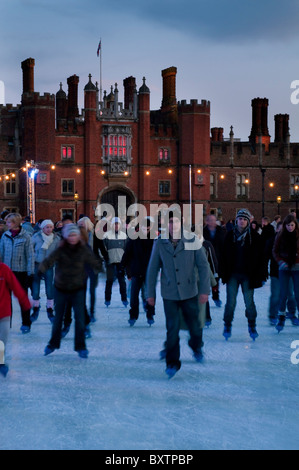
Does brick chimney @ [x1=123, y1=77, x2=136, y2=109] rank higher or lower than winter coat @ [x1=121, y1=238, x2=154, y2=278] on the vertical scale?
higher

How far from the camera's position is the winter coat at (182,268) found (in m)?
5.68

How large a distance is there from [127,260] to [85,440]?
17.0 ft

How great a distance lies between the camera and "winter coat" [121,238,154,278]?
8883mm

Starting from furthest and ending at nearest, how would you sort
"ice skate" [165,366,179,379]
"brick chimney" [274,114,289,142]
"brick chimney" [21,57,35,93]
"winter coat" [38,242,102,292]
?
"brick chimney" [274,114,289,142] → "brick chimney" [21,57,35,93] → "winter coat" [38,242,102,292] → "ice skate" [165,366,179,379]

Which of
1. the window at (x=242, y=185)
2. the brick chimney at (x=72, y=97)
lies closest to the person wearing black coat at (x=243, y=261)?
the window at (x=242, y=185)

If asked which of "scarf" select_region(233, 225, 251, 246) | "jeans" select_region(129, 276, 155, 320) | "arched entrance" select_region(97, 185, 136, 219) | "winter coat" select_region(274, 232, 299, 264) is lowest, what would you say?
"jeans" select_region(129, 276, 155, 320)

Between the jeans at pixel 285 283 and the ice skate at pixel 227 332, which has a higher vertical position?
the jeans at pixel 285 283

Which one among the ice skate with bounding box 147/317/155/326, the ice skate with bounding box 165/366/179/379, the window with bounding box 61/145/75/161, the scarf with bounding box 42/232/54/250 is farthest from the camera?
the window with bounding box 61/145/75/161

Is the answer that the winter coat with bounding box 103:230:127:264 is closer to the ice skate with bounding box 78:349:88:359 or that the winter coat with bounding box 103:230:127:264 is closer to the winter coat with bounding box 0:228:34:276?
the winter coat with bounding box 0:228:34:276

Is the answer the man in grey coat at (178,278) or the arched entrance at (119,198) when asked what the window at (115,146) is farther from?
the man in grey coat at (178,278)

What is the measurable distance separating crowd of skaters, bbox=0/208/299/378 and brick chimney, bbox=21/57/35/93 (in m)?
33.0

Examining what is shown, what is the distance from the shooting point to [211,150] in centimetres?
4253

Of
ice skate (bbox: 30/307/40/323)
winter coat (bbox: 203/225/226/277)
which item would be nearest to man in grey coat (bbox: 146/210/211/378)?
ice skate (bbox: 30/307/40/323)
